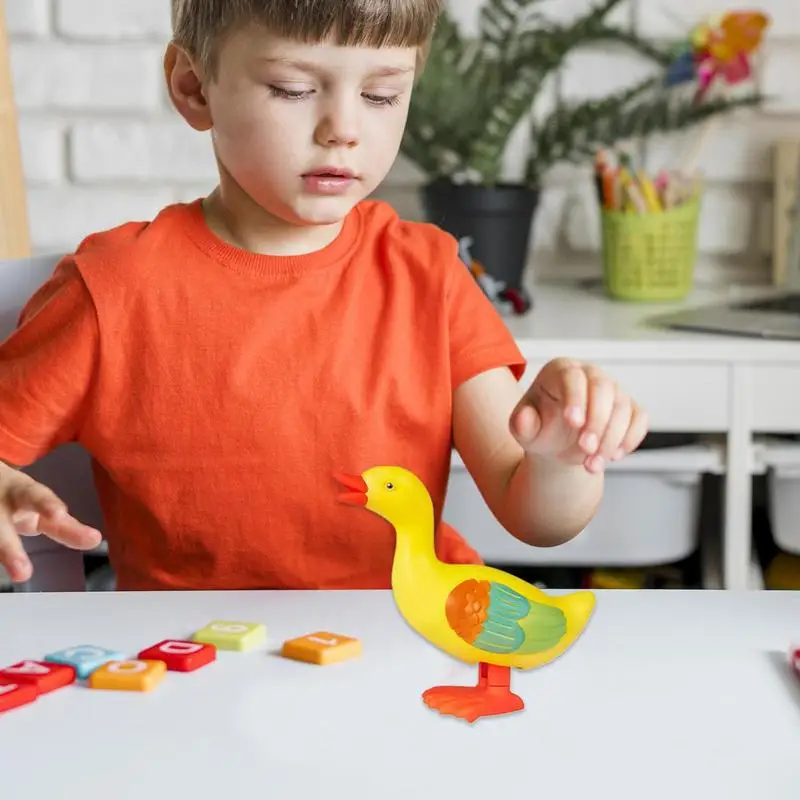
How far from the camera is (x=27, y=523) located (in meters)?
0.71

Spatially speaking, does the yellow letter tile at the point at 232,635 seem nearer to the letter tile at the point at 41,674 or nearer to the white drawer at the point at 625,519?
the letter tile at the point at 41,674

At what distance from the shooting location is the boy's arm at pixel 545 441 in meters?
0.64

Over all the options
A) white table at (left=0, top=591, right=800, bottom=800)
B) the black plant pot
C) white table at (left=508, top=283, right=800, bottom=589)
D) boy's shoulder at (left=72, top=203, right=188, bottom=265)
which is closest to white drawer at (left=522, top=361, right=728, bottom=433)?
white table at (left=508, top=283, right=800, bottom=589)

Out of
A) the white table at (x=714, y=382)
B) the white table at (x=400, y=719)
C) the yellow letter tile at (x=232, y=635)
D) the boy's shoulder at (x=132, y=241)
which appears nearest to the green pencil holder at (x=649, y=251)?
the white table at (x=714, y=382)

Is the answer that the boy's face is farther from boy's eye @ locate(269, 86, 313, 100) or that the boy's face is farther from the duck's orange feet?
the duck's orange feet

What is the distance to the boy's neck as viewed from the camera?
3.25 ft

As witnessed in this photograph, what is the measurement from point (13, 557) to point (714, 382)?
38.9 inches

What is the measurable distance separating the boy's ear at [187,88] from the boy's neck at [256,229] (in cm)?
5

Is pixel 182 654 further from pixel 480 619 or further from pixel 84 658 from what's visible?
pixel 480 619

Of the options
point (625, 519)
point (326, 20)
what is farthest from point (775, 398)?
point (326, 20)

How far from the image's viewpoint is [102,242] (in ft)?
3.30

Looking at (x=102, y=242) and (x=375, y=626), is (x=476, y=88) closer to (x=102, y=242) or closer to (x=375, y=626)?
(x=102, y=242)

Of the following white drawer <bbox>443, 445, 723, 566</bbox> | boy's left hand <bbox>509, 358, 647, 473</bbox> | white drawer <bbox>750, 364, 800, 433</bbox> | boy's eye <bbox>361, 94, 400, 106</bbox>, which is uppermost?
boy's eye <bbox>361, 94, 400, 106</bbox>

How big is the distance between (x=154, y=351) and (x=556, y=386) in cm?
41
